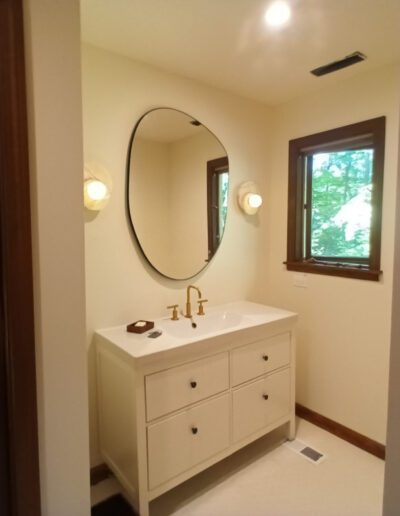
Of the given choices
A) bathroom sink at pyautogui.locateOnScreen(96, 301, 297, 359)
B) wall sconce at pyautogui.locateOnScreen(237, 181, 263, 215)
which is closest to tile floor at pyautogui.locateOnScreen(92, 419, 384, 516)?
bathroom sink at pyautogui.locateOnScreen(96, 301, 297, 359)

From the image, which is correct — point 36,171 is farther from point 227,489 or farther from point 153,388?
point 227,489

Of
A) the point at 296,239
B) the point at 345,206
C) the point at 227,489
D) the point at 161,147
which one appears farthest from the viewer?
the point at 296,239

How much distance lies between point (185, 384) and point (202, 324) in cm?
53

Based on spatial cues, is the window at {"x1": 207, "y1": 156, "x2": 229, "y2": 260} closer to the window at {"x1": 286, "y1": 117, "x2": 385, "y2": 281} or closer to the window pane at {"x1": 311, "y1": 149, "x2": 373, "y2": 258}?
the window at {"x1": 286, "y1": 117, "x2": 385, "y2": 281}

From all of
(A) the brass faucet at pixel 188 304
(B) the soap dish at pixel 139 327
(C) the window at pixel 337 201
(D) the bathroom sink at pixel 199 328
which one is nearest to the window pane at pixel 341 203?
(C) the window at pixel 337 201

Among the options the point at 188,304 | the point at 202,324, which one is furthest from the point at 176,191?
the point at 202,324

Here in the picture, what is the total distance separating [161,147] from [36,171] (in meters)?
1.23

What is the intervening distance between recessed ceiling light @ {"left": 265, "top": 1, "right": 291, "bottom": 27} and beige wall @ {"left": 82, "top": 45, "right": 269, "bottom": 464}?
0.74 meters

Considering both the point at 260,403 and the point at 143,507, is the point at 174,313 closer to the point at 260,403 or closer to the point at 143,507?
the point at 260,403

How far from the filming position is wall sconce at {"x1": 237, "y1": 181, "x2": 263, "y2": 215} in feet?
8.31

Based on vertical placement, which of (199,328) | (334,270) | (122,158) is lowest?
(199,328)

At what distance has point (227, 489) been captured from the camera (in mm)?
1901

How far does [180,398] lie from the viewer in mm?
1721

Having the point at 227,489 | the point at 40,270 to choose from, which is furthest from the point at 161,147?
the point at 227,489
